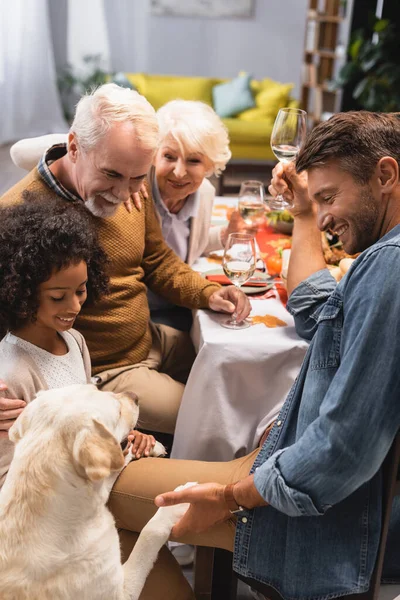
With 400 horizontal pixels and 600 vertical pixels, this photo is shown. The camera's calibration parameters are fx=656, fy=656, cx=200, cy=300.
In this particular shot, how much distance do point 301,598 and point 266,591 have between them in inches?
4.5

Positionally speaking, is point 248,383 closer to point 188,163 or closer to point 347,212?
point 347,212

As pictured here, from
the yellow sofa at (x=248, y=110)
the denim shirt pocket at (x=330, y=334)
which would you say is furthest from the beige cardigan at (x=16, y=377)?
the yellow sofa at (x=248, y=110)

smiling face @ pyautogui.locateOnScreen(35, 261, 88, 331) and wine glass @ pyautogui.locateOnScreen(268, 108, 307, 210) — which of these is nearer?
smiling face @ pyautogui.locateOnScreen(35, 261, 88, 331)

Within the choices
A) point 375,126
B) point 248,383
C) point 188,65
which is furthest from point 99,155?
point 188,65

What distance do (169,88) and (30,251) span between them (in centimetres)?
642

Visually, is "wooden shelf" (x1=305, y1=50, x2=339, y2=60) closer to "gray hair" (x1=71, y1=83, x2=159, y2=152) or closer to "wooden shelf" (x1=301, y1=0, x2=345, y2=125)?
"wooden shelf" (x1=301, y1=0, x2=345, y2=125)

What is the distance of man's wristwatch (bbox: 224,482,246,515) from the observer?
1.25 metres

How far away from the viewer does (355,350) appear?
3.38 feet

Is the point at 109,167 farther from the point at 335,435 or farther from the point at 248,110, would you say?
the point at 248,110

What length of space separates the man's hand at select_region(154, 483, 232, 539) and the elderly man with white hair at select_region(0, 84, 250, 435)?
2.07 feet

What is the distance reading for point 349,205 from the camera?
1215 mm

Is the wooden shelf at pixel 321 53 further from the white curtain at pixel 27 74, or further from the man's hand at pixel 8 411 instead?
the man's hand at pixel 8 411

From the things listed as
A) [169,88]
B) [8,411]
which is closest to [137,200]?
[8,411]

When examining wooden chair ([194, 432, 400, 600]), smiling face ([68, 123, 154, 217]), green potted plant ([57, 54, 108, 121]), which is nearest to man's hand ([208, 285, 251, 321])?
smiling face ([68, 123, 154, 217])
